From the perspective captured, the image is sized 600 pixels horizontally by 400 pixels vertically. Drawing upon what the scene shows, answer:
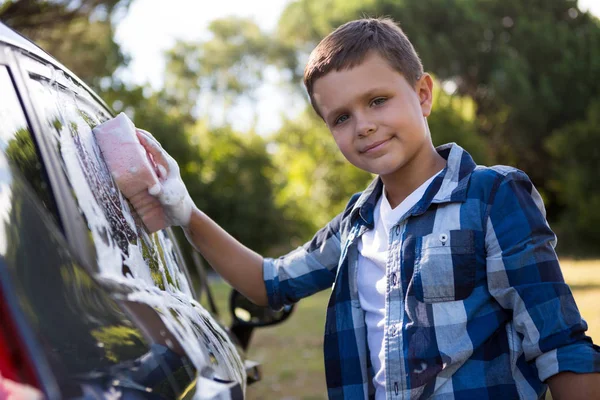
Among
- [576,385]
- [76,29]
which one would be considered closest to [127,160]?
[576,385]

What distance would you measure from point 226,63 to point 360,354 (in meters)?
37.1

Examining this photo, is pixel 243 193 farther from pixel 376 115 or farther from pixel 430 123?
pixel 376 115

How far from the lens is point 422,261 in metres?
1.75

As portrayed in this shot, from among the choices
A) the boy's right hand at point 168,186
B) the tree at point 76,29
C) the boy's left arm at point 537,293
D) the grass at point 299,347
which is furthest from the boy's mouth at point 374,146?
the tree at point 76,29

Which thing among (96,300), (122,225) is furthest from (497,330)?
(96,300)

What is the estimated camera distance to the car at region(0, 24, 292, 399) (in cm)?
92

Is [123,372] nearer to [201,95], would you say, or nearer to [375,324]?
[375,324]

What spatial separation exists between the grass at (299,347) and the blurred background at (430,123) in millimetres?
44

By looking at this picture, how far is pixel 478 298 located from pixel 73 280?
98 cm

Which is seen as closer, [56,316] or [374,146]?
[56,316]

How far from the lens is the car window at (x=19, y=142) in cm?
119

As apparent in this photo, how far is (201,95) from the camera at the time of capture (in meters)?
39.4

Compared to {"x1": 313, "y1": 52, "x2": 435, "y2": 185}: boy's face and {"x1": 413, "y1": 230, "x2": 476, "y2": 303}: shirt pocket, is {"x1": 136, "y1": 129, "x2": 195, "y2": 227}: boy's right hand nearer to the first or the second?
{"x1": 313, "y1": 52, "x2": 435, "y2": 185}: boy's face

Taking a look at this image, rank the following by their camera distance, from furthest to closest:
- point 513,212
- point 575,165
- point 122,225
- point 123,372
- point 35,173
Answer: point 575,165 < point 513,212 < point 122,225 < point 35,173 < point 123,372
